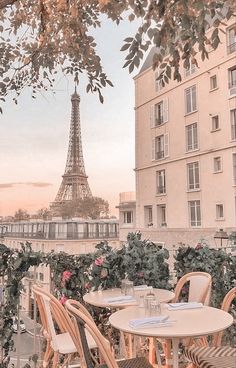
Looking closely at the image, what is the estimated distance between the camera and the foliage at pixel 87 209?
129 ft

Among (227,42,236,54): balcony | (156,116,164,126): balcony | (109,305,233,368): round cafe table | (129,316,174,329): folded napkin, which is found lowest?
(109,305,233,368): round cafe table

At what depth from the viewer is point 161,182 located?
749 inches

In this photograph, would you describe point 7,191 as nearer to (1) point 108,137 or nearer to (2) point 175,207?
(1) point 108,137

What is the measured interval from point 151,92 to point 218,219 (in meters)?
8.75

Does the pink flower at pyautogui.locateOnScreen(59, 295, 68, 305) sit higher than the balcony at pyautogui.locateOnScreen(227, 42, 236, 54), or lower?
lower

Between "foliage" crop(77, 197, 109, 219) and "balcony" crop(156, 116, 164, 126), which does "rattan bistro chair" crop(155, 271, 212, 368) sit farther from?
"foliage" crop(77, 197, 109, 219)

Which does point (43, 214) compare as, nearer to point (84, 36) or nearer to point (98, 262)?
point (98, 262)

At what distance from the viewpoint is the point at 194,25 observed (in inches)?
90.1

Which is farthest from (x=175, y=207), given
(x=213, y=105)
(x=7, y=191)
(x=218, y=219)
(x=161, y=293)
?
(x=161, y=293)

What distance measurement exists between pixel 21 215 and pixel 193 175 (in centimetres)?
1819

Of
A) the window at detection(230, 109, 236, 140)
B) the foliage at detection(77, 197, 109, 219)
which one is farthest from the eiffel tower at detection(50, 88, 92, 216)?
the window at detection(230, 109, 236, 140)

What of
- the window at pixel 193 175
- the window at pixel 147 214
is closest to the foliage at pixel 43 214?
the window at pixel 147 214

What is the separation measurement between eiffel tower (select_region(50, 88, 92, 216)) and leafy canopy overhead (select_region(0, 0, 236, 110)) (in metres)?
39.0

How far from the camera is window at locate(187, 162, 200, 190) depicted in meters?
17.0
